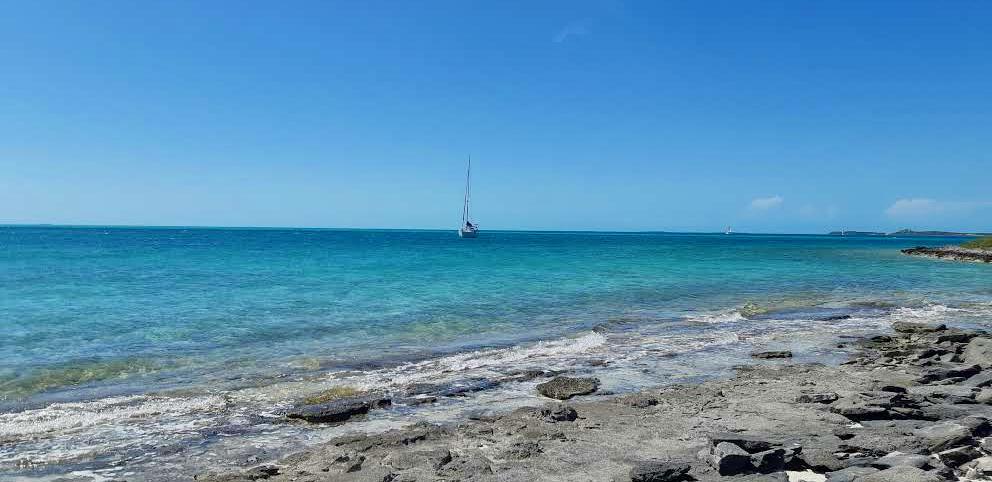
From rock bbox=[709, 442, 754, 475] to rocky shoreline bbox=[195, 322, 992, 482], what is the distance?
0.05ft

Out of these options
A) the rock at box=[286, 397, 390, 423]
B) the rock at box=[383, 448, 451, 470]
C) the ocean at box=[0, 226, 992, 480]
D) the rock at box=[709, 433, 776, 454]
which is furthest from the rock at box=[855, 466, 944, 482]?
the rock at box=[286, 397, 390, 423]

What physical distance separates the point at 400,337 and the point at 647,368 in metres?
7.02

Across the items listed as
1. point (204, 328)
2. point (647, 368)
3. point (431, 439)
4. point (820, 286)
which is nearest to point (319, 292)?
point (204, 328)

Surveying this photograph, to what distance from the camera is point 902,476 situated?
553cm

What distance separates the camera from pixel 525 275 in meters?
36.0

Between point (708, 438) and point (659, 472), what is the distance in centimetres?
175

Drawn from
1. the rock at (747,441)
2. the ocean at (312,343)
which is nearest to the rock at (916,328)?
the ocean at (312,343)

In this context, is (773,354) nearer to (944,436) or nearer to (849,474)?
(944,436)

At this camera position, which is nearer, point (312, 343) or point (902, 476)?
point (902, 476)

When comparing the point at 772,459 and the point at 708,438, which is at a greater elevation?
the point at 772,459

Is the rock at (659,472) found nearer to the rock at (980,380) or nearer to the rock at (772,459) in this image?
the rock at (772,459)

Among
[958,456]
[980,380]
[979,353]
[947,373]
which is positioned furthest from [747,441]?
[979,353]

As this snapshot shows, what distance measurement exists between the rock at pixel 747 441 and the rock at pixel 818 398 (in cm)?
275

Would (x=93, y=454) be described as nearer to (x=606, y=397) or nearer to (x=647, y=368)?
(x=606, y=397)
